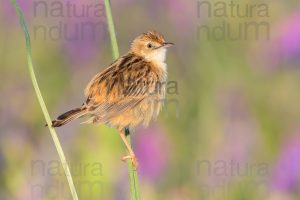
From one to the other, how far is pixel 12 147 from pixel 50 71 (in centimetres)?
241

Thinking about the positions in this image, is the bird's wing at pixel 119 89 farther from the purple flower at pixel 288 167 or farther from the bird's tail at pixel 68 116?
the purple flower at pixel 288 167

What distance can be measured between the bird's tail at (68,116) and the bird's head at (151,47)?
787mm

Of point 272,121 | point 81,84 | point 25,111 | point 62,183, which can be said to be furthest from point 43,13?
point 62,183

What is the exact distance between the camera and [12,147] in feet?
19.9

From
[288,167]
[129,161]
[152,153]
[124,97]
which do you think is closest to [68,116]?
[124,97]

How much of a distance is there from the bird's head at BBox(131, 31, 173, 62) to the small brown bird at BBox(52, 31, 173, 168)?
0.23 meters

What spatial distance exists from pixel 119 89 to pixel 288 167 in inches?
57.8

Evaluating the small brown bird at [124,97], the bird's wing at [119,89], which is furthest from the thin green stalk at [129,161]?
the bird's wing at [119,89]

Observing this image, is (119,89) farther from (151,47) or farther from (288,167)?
(288,167)

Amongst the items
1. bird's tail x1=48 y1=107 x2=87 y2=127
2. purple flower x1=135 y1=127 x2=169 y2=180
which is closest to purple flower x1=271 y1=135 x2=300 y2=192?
purple flower x1=135 y1=127 x2=169 y2=180

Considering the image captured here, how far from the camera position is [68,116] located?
491cm

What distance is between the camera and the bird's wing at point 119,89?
17.2 feet

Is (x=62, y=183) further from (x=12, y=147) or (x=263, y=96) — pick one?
(x=263, y=96)

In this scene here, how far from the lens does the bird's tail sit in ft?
15.5
